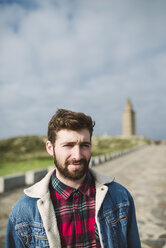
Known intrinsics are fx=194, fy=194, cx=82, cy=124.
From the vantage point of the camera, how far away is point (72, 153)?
1542mm

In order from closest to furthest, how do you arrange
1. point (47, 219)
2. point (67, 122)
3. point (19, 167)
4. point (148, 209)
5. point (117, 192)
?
1. point (47, 219)
2. point (67, 122)
3. point (117, 192)
4. point (148, 209)
5. point (19, 167)

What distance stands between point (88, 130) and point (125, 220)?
0.83 metres

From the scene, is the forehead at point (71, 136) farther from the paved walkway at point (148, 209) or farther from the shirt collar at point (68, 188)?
the paved walkway at point (148, 209)

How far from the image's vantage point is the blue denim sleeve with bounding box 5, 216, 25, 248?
1526mm

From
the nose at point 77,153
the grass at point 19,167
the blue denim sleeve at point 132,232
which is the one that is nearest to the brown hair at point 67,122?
the nose at point 77,153

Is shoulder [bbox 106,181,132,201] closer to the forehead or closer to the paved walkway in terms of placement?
the forehead

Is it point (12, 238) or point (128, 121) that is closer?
point (12, 238)

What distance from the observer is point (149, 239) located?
3.74 meters

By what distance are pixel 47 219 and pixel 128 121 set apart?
86.5 metres

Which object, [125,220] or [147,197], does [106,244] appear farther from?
[147,197]

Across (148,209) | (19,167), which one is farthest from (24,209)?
(19,167)

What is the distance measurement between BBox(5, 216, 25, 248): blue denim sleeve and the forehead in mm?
744

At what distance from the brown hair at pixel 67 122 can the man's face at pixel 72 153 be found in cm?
4

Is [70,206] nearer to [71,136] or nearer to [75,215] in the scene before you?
[75,215]
